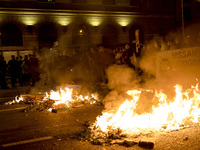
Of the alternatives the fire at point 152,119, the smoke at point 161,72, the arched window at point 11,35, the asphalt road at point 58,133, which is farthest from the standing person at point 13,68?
the fire at point 152,119

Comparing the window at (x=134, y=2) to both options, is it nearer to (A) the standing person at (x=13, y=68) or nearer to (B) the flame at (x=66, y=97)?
(A) the standing person at (x=13, y=68)

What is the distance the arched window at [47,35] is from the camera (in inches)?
893

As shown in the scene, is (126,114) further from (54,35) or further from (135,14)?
(135,14)

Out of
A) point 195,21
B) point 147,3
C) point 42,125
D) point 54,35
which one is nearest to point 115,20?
point 147,3

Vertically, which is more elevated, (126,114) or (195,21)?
(195,21)

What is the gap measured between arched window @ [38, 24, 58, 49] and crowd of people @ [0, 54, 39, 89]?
8886mm

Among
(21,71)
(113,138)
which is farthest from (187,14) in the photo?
(113,138)

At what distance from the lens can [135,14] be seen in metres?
27.1

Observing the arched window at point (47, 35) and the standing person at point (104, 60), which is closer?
the standing person at point (104, 60)

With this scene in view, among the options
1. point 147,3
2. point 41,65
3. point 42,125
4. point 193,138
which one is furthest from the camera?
point 147,3

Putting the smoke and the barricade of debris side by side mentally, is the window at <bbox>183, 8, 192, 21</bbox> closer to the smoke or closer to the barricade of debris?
the smoke

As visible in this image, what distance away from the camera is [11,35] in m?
21.3

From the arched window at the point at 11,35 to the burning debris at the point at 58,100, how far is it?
40.3 ft

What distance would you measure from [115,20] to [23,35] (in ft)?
31.6
